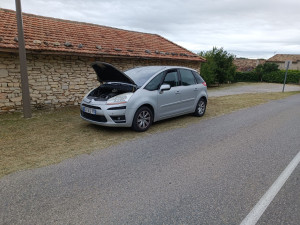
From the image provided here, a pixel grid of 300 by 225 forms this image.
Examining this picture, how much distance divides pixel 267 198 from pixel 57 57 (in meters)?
8.79

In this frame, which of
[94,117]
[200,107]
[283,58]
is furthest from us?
[283,58]

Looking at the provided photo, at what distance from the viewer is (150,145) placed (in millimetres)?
5078

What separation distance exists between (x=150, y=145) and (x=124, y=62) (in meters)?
7.12

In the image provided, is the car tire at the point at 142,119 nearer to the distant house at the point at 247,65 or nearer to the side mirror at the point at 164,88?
the side mirror at the point at 164,88

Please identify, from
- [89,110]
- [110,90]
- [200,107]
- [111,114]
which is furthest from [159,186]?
[200,107]

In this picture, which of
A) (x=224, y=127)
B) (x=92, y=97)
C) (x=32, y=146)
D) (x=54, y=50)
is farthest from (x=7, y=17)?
(x=224, y=127)

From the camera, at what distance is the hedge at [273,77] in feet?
122

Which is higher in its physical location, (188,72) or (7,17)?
(7,17)

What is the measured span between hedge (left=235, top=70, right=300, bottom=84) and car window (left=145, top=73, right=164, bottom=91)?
124ft

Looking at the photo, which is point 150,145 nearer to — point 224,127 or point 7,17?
point 224,127

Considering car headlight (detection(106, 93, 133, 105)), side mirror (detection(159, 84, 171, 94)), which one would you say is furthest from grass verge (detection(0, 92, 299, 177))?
side mirror (detection(159, 84, 171, 94))

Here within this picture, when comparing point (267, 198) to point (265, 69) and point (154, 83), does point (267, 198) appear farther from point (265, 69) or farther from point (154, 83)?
point (265, 69)

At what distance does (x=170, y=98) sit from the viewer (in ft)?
22.1

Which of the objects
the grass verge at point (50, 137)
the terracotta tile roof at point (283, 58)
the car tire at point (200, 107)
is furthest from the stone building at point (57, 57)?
the terracotta tile roof at point (283, 58)
